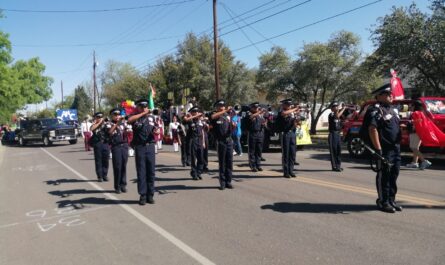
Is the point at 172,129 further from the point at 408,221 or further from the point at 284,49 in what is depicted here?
the point at 284,49

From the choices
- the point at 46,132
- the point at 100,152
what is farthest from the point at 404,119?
the point at 46,132

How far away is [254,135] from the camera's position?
1157 cm

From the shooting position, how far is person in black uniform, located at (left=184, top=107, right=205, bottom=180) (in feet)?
34.7

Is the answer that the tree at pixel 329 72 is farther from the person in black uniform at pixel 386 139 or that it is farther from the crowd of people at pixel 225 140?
the person in black uniform at pixel 386 139

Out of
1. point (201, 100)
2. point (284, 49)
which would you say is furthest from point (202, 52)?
point (284, 49)

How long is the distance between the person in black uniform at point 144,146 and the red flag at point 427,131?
7322 mm

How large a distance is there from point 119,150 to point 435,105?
8.73 metres

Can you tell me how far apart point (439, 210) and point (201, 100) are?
41.0m

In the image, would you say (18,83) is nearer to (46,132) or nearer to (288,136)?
(46,132)

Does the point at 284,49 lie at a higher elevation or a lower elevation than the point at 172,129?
higher

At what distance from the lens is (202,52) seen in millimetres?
49031

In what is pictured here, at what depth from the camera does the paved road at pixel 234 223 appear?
4.91 meters

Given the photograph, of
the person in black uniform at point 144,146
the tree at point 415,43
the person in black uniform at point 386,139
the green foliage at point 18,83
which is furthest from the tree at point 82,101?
the person in black uniform at point 386,139

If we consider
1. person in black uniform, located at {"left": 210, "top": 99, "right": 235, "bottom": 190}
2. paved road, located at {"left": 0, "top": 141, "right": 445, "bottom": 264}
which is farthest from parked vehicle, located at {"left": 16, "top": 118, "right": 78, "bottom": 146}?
person in black uniform, located at {"left": 210, "top": 99, "right": 235, "bottom": 190}
